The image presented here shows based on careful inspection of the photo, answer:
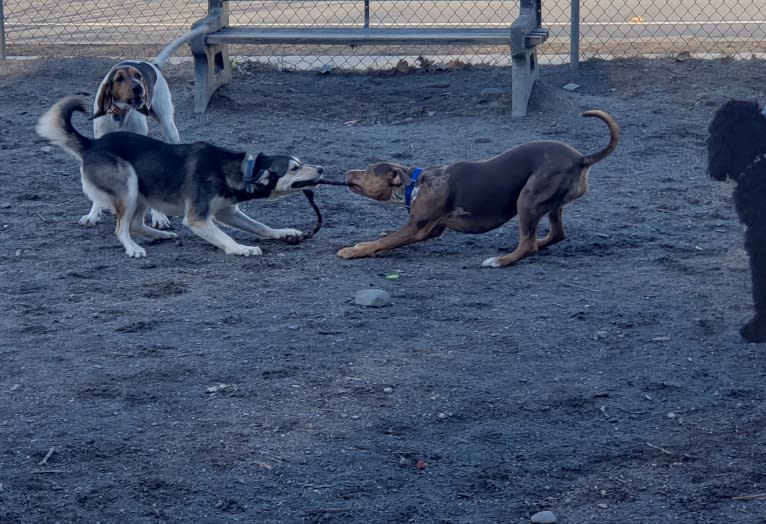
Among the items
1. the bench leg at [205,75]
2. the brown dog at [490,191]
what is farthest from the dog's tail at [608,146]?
the bench leg at [205,75]

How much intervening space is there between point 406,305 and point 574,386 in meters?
1.22

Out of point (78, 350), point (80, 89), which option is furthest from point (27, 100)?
point (78, 350)

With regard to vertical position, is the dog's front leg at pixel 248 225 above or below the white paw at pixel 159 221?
above

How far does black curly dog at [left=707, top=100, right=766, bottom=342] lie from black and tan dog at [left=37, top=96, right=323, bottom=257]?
7.56 feet

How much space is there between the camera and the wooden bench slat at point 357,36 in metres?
9.40

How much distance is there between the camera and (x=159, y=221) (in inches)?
282

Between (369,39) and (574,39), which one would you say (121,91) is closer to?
(369,39)

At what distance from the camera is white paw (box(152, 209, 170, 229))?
23.5ft

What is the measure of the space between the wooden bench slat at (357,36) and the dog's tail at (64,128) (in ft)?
10.9

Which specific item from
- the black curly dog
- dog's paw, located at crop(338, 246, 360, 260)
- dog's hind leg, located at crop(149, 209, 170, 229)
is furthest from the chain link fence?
the black curly dog

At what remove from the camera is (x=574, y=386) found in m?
4.43

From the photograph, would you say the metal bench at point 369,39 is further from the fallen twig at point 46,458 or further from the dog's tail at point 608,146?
the fallen twig at point 46,458

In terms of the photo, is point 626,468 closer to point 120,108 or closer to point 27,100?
point 120,108

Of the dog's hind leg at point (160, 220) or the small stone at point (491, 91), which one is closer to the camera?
the dog's hind leg at point (160, 220)
